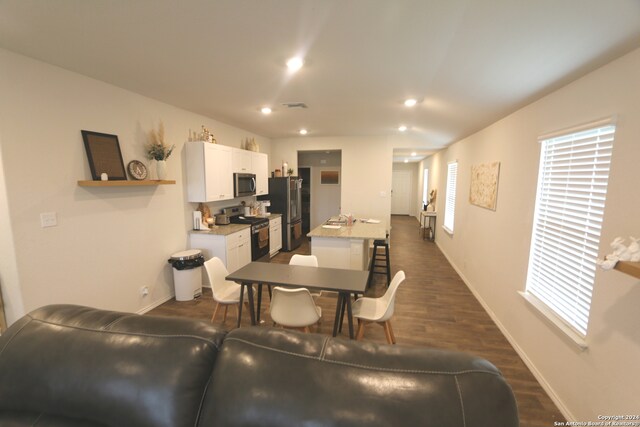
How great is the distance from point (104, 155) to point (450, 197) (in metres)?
6.07

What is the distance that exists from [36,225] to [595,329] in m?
4.21

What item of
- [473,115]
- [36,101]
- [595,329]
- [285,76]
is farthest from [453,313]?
[36,101]

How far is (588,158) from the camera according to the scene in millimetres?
1874

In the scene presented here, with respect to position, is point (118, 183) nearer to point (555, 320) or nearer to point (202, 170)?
point (202, 170)

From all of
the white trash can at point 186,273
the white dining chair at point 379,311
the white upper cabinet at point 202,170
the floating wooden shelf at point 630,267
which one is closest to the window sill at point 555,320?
the floating wooden shelf at point 630,267

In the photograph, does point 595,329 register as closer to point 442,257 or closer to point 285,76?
point 285,76

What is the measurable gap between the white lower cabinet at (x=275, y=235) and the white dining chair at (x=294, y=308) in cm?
321

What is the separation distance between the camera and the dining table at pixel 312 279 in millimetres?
2287

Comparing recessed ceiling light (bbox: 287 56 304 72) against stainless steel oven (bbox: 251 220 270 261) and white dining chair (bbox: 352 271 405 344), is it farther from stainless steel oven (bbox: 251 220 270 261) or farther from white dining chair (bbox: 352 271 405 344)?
stainless steel oven (bbox: 251 220 270 261)

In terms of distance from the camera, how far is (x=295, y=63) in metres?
2.14

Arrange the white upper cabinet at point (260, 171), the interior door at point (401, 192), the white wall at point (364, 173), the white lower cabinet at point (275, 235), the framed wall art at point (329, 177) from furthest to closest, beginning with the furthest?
the interior door at point (401, 192)
the framed wall art at point (329, 177)
the white wall at point (364, 173)
the white lower cabinet at point (275, 235)
the white upper cabinet at point (260, 171)

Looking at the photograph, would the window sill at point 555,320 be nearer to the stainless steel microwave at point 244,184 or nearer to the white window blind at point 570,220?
the white window blind at point 570,220

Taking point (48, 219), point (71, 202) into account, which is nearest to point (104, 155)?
point (71, 202)

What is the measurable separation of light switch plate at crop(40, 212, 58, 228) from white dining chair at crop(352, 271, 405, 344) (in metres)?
2.80
